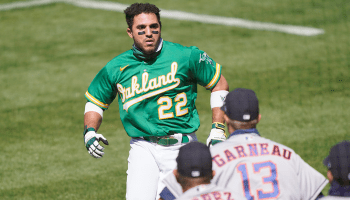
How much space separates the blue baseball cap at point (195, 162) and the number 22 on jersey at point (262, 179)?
410 mm

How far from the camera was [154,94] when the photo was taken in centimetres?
594

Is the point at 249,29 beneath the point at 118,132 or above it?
above

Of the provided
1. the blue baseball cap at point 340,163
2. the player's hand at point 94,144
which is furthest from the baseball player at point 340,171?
the player's hand at point 94,144

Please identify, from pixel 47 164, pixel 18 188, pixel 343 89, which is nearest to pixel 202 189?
pixel 18 188

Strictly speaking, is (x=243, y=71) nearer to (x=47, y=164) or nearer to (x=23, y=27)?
(x=47, y=164)

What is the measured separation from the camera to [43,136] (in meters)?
10.6

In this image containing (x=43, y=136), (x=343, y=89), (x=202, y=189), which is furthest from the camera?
(x=343, y=89)

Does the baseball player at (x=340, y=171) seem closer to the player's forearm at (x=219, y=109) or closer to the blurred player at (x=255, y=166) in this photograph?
the blurred player at (x=255, y=166)

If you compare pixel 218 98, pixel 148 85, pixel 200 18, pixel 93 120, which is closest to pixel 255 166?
pixel 218 98

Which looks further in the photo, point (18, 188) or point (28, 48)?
point (28, 48)

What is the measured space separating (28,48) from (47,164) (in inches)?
292

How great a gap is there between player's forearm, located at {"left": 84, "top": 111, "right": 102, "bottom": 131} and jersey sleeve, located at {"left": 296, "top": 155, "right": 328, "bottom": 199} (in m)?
2.56

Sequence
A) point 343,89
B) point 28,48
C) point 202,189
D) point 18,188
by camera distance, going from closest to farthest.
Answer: point 202,189 < point 18,188 < point 343,89 < point 28,48

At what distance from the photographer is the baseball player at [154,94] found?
5.85 meters
